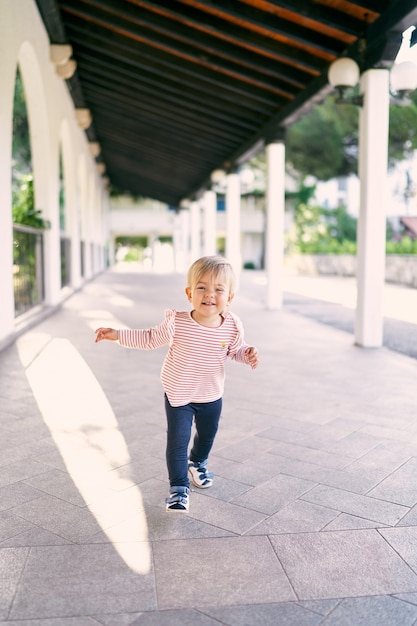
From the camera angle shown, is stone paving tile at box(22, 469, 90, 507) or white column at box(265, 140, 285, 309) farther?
white column at box(265, 140, 285, 309)

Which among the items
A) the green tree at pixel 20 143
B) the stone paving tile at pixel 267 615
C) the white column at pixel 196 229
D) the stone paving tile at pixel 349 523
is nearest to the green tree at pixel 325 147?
the white column at pixel 196 229

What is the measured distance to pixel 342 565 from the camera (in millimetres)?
2010

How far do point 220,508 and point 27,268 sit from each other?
20.9 feet

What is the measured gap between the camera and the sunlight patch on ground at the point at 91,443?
2.25 meters

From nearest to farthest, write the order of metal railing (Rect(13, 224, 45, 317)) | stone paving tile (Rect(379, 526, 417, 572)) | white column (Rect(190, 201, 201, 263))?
stone paving tile (Rect(379, 526, 417, 572)) → metal railing (Rect(13, 224, 45, 317)) → white column (Rect(190, 201, 201, 263))

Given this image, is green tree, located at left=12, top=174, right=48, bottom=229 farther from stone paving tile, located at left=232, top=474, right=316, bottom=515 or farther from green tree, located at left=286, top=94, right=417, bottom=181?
green tree, located at left=286, top=94, right=417, bottom=181

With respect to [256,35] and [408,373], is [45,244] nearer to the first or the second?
[256,35]

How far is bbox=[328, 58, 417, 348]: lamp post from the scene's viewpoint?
635 centimetres

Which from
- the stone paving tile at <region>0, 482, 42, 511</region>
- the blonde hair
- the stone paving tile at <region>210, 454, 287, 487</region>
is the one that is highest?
the blonde hair

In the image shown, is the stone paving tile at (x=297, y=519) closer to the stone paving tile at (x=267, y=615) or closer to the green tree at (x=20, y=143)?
the stone paving tile at (x=267, y=615)

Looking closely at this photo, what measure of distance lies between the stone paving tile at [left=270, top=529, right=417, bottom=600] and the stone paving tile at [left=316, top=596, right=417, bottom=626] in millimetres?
44

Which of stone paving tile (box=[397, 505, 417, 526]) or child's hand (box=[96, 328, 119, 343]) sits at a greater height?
child's hand (box=[96, 328, 119, 343])

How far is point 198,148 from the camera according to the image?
567 inches

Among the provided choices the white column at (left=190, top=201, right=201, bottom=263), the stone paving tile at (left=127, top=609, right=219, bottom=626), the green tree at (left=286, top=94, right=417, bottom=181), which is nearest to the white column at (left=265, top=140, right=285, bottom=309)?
the stone paving tile at (left=127, top=609, right=219, bottom=626)
